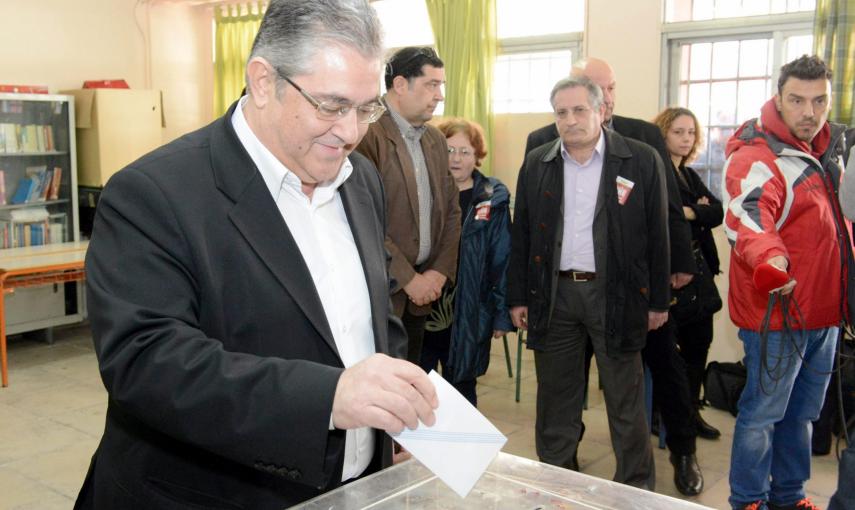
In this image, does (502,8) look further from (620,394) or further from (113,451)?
(113,451)

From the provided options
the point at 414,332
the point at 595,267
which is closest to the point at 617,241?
the point at 595,267

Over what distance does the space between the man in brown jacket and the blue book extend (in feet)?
13.7

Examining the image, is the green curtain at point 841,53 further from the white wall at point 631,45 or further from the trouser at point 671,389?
the trouser at point 671,389

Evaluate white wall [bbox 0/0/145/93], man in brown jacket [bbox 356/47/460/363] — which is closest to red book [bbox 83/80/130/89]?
white wall [bbox 0/0/145/93]

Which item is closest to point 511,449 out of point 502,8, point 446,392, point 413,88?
point 413,88

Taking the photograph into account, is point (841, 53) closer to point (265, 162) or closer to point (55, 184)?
point (265, 162)

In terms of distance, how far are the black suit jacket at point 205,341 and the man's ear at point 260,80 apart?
0.09 meters

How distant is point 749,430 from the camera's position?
2869mm

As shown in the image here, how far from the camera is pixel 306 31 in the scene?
120 centimetres

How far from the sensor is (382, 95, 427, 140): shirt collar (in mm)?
3446

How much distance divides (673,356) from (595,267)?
72 cm

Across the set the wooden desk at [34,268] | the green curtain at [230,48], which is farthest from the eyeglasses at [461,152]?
the green curtain at [230,48]

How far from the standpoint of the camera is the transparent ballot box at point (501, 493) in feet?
4.17

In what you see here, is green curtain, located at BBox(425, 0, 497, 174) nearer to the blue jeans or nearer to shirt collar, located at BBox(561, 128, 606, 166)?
shirt collar, located at BBox(561, 128, 606, 166)
